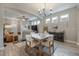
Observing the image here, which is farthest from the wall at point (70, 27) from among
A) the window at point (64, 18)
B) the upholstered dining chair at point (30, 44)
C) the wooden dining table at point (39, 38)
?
the upholstered dining chair at point (30, 44)

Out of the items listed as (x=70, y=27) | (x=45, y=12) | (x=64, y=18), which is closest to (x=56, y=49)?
(x=70, y=27)

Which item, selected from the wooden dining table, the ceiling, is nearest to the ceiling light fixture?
the ceiling

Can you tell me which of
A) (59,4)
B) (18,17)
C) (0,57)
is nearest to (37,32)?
(18,17)

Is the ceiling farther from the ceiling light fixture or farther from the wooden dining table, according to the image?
the wooden dining table

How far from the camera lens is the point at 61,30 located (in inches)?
86.4

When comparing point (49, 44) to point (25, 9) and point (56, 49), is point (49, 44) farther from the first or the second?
point (25, 9)

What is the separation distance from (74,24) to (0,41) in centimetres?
154

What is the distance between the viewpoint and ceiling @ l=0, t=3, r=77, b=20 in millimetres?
2152

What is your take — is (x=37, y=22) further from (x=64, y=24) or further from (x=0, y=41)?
(x=0, y=41)

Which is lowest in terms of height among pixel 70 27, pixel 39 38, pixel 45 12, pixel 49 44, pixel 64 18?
pixel 49 44

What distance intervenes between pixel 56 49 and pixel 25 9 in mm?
1050

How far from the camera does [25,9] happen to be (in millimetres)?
2199

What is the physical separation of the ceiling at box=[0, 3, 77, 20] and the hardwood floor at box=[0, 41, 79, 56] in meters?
0.58

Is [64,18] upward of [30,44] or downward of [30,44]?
upward
